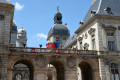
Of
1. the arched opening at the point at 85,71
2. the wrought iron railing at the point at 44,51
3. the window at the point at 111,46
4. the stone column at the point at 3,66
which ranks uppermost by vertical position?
the window at the point at 111,46

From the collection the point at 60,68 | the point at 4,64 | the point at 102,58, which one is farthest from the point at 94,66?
the point at 4,64

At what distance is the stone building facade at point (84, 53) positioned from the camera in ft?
89.3

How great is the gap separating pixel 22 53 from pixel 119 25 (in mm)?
18164

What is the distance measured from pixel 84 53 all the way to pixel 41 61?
7772 millimetres

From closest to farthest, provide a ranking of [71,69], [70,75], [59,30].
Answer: [70,75], [71,69], [59,30]

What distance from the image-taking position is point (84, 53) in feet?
101

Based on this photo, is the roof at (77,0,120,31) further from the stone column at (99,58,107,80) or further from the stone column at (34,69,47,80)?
the stone column at (34,69,47,80)

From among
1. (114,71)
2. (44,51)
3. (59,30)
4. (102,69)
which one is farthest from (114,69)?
(59,30)

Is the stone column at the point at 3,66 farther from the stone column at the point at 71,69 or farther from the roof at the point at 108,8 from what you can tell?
the roof at the point at 108,8

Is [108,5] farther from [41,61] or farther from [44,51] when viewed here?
[41,61]

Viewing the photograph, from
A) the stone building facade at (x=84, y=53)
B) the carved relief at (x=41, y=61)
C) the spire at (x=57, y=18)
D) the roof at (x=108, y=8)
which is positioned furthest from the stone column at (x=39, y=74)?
the spire at (x=57, y=18)

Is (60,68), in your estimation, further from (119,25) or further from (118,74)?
(119,25)

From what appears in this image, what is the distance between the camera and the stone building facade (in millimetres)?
27219

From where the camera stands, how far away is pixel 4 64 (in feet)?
84.4
